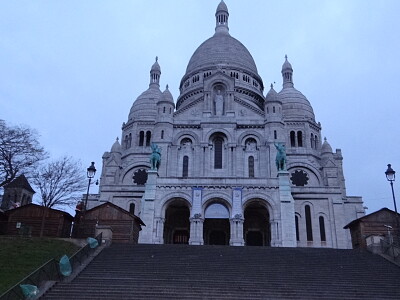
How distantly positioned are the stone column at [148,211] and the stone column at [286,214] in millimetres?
10770

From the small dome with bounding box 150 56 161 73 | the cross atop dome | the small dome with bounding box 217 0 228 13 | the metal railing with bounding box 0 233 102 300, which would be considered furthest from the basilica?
the small dome with bounding box 217 0 228 13

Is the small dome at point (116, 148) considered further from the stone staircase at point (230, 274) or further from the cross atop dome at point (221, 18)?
the stone staircase at point (230, 274)

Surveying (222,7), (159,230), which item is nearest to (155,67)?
(222,7)

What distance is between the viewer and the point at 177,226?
40812 mm

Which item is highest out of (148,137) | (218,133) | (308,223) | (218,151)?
(148,137)

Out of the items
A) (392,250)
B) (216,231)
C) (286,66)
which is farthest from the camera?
(286,66)

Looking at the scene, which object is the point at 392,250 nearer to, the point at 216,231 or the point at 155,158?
the point at 216,231

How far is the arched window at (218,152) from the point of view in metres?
42.1

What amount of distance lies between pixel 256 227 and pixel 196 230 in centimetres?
752

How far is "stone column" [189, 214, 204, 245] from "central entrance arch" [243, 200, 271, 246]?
593 cm

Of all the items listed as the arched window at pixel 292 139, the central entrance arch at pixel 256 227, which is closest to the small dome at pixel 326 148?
the arched window at pixel 292 139

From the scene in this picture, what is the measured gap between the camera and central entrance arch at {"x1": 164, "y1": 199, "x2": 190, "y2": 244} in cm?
4022

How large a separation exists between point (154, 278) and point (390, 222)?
726 inches

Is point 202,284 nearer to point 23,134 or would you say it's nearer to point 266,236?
point 23,134
